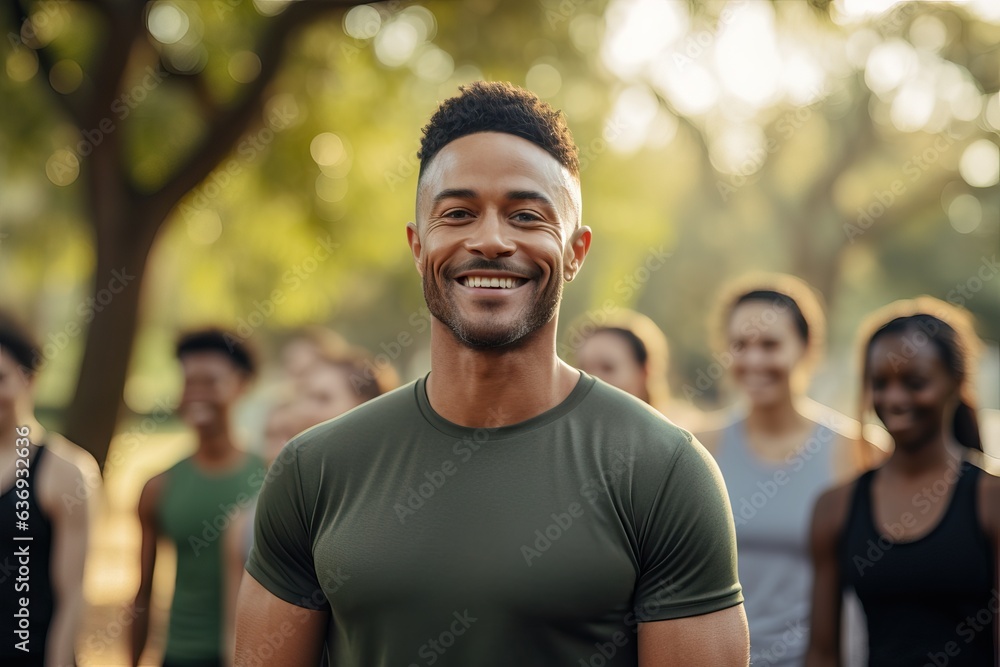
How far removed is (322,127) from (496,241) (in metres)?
8.70

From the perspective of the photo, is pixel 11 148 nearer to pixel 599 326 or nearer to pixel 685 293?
pixel 599 326

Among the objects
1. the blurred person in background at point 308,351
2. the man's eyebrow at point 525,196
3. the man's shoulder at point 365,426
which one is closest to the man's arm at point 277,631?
the man's shoulder at point 365,426

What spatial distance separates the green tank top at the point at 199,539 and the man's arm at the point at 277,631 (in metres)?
2.81

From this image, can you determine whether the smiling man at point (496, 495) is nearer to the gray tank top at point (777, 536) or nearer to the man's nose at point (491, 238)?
the man's nose at point (491, 238)

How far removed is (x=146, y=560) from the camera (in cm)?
531

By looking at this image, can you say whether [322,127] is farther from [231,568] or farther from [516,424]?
[516,424]

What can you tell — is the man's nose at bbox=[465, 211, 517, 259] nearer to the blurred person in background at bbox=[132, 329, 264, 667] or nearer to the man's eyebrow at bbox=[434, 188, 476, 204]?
the man's eyebrow at bbox=[434, 188, 476, 204]

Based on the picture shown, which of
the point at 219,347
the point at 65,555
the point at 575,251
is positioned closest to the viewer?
the point at 575,251

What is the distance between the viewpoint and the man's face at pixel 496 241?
88.2 inches

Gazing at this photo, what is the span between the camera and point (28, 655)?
4.05 meters

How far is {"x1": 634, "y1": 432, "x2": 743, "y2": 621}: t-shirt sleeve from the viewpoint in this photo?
6.82 feet

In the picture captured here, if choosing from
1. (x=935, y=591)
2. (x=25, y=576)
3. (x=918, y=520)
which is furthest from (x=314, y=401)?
(x=935, y=591)

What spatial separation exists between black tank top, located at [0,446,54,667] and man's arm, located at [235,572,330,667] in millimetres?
2106

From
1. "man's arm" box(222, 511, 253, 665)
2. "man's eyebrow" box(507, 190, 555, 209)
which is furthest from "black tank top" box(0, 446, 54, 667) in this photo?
"man's eyebrow" box(507, 190, 555, 209)
